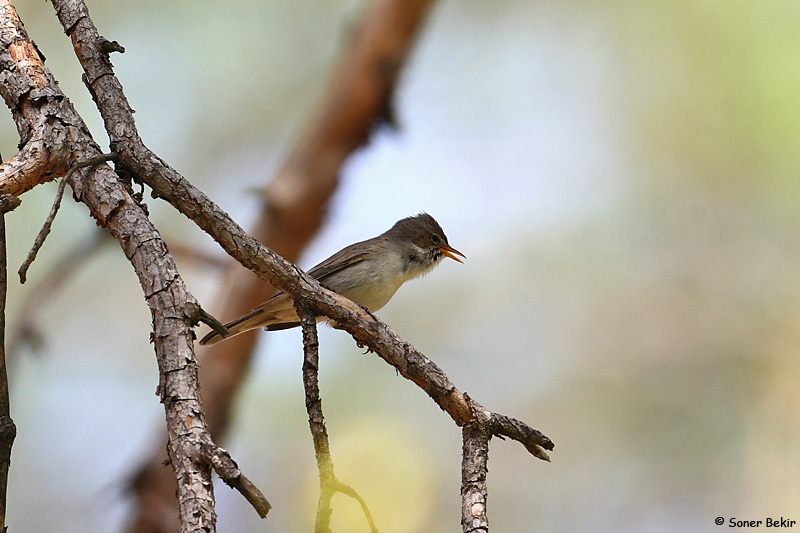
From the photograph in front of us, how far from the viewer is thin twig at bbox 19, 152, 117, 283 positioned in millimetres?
1840

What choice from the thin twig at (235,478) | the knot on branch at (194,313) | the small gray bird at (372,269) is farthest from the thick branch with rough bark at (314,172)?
the thin twig at (235,478)

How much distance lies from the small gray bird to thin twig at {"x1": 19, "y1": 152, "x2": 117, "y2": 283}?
2384mm

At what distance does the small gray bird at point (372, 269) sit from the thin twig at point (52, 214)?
238 cm

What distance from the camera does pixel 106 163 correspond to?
2.29 meters

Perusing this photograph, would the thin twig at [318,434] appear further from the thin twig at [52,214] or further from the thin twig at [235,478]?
the thin twig at [52,214]

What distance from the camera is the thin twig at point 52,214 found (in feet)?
6.04

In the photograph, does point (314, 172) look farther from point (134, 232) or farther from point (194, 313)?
point (194, 313)

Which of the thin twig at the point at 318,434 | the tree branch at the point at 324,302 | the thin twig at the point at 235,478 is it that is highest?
the tree branch at the point at 324,302

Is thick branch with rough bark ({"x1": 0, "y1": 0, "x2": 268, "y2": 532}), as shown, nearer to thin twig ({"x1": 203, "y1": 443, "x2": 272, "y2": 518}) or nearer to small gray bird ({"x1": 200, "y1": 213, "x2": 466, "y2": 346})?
thin twig ({"x1": 203, "y1": 443, "x2": 272, "y2": 518})

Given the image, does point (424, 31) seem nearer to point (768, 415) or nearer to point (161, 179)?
point (161, 179)

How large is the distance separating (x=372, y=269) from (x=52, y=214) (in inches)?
131

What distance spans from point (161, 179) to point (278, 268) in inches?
16.9

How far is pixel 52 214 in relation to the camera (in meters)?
1.95

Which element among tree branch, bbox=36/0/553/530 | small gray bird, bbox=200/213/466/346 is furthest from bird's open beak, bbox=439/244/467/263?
tree branch, bbox=36/0/553/530
